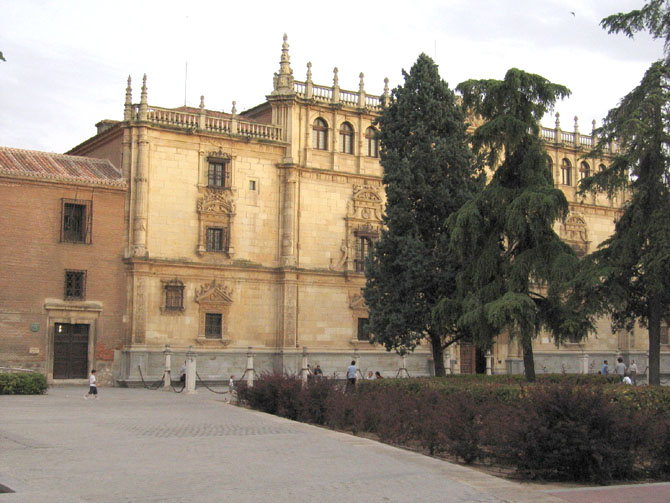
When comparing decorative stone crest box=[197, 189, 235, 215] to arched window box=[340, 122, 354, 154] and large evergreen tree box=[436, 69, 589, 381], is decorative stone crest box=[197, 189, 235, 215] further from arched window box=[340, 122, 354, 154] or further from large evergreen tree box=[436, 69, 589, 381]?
large evergreen tree box=[436, 69, 589, 381]

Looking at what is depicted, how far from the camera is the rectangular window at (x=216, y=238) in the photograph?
40375mm

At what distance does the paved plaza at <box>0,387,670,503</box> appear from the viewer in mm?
11078

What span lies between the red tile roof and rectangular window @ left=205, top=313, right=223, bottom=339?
23.6 ft

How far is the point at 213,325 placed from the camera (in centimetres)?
4006

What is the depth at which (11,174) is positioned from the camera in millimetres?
35531

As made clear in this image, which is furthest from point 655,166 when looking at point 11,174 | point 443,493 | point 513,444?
point 11,174

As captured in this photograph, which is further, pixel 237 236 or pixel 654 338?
pixel 237 236

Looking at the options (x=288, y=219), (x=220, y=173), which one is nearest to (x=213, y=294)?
(x=288, y=219)

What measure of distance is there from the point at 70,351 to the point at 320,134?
16030mm

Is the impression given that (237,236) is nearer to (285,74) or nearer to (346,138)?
(346,138)

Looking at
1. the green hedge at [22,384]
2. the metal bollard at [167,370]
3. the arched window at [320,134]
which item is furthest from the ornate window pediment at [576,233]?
the green hedge at [22,384]

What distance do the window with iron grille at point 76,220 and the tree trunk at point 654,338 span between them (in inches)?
954

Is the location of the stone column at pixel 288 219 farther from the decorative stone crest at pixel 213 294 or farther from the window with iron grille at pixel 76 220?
the window with iron grille at pixel 76 220

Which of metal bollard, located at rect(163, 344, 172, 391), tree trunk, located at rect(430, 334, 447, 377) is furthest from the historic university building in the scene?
tree trunk, located at rect(430, 334, 447, 377)
